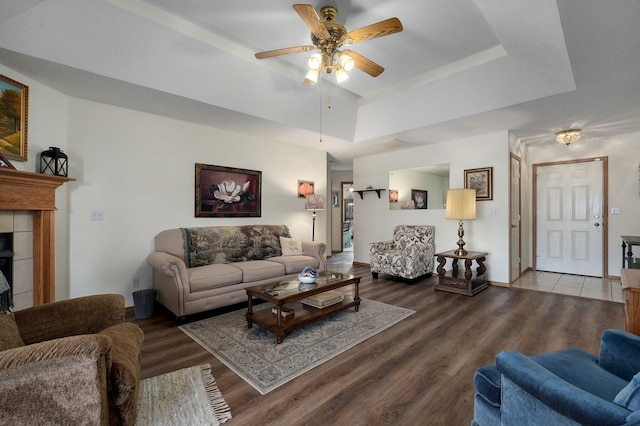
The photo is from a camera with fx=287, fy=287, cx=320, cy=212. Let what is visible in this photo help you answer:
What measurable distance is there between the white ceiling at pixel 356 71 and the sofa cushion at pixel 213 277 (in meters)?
1.93

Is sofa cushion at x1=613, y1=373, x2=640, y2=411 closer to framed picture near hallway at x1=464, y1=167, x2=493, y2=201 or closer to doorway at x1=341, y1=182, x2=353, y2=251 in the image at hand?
framed picture near hallway at x1=464, y1=167, x2=493, y2=201

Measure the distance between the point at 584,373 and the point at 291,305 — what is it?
2.35 metres

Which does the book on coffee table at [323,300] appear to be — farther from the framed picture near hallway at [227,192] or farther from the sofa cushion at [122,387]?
A: the framed picture near hallway at [227,192]

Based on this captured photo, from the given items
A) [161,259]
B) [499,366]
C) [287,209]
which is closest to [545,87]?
[499,366]

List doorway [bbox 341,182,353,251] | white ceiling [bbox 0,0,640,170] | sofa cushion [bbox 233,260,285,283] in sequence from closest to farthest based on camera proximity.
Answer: white ceiling [bbox 0,0,640,170], sofa cushion [bbox 233,260,285,283], doorway [bbox 341,182,353,251]

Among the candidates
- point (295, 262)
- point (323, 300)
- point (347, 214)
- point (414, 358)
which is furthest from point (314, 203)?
point (347, 214)

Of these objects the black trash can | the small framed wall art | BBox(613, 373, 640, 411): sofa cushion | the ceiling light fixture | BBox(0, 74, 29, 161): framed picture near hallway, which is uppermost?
the ceiling light fixture

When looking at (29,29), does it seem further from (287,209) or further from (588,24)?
(588,24)

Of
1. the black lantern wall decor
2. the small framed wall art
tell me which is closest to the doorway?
the small framed wall art

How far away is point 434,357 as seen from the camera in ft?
7.63

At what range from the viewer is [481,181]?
15.5 feet

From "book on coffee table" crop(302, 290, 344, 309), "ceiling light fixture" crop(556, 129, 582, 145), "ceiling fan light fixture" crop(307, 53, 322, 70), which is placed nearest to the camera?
"ceiling fan light fixture" crop(307, 53, 322, 70)

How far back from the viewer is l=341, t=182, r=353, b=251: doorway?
8750 millimetres

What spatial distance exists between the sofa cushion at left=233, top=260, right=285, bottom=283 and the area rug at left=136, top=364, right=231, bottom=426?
143 centimetres
